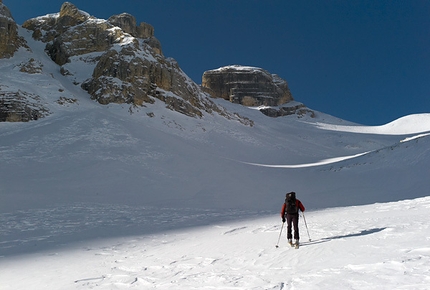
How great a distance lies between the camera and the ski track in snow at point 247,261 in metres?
4.64

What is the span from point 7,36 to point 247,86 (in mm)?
65722

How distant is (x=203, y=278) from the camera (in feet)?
17.6

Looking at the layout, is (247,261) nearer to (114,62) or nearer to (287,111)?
(114,62)

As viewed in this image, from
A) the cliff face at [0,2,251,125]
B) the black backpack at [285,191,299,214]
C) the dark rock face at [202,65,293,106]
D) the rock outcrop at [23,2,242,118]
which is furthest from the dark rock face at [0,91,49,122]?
the dark rock face at [202,65,293,106]

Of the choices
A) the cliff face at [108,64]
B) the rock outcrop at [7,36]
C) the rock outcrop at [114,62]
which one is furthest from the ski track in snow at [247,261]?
the rock outcrop at [7,36]

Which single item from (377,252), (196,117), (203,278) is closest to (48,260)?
(203,278)

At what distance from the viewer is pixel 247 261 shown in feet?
20.9

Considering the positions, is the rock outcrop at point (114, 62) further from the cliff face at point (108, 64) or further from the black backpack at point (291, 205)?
the black backpack at point (291, 205)

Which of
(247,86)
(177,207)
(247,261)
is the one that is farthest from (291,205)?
(247,86)

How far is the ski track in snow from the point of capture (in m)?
4.64

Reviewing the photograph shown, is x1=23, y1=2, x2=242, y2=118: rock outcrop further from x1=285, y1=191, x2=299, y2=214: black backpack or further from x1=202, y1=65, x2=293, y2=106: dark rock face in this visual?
x1=202, y1=65, x2=293, y2=106: dark rock face

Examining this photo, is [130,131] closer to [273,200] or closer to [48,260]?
→ [273,200]

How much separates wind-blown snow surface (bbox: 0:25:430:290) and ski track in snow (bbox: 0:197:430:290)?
3 centimetres

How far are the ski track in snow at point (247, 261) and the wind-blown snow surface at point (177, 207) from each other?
0.03m
